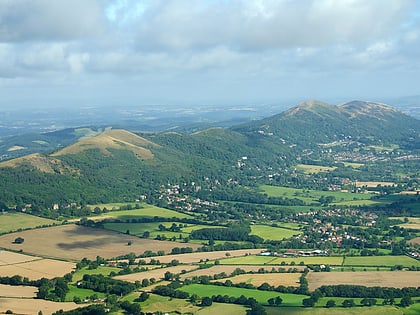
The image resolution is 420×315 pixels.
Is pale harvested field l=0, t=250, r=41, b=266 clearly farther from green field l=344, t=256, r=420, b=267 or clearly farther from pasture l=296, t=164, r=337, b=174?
pasture l=296, t=164, r=337, b=174

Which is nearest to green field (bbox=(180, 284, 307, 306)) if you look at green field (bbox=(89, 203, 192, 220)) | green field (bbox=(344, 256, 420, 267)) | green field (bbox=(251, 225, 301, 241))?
green field (bbox=(344, 256, 420, 267))

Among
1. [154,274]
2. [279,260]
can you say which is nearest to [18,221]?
[154,274]

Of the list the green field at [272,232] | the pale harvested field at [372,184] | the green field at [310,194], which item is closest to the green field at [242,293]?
the green field at [272,232]

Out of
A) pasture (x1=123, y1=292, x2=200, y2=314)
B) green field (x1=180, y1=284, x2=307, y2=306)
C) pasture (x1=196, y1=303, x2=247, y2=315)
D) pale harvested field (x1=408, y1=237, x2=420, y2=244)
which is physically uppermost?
pasture (x1=123, y1=292, x2=200, y2=314)

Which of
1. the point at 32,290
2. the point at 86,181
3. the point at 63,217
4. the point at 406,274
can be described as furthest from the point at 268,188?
the point at 32,290

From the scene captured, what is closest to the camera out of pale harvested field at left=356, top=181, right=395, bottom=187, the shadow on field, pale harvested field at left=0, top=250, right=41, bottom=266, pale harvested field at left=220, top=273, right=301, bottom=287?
pale harvested field at left=220, top=273, right=301, bottom=287

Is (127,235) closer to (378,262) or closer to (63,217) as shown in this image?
(63,217)

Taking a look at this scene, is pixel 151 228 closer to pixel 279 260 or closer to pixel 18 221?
pixel 18 221

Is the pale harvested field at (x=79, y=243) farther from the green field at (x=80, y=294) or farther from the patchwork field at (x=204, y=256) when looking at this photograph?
the green field at (x=80, y=294)
